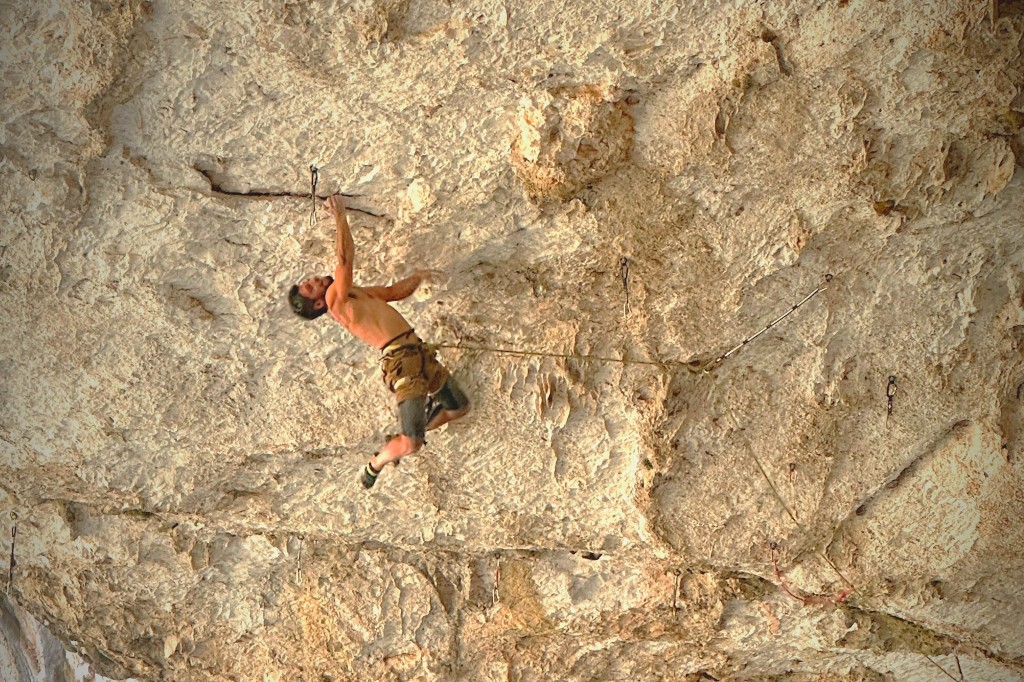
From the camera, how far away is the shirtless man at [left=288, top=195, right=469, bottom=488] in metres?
3.59

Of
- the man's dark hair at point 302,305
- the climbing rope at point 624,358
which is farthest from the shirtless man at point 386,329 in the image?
the climbing rope at point 624,358

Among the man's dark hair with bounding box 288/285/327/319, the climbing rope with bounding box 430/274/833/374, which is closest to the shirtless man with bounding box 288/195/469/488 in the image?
the man's dark hair with bounding box 288/285/327/319

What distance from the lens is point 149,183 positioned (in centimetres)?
379

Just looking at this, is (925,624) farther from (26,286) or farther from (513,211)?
(26,286)

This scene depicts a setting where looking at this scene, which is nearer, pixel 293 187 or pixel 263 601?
pixel 293 187

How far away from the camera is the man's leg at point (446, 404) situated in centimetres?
410

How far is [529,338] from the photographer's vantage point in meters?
4.14

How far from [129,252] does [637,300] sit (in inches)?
74.4

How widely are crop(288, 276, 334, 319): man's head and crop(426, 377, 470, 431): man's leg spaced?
62 centimetres

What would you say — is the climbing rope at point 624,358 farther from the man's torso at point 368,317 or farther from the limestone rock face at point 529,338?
the man's torso at point 368,317

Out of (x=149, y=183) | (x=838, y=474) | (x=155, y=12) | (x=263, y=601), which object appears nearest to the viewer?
(x=155, y=12)

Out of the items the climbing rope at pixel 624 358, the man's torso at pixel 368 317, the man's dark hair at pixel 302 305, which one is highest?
the man's dark hair at pixel 302 305

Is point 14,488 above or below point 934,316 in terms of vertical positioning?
above

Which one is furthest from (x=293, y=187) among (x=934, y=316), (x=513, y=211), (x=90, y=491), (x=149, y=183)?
(x=934, y=316)
